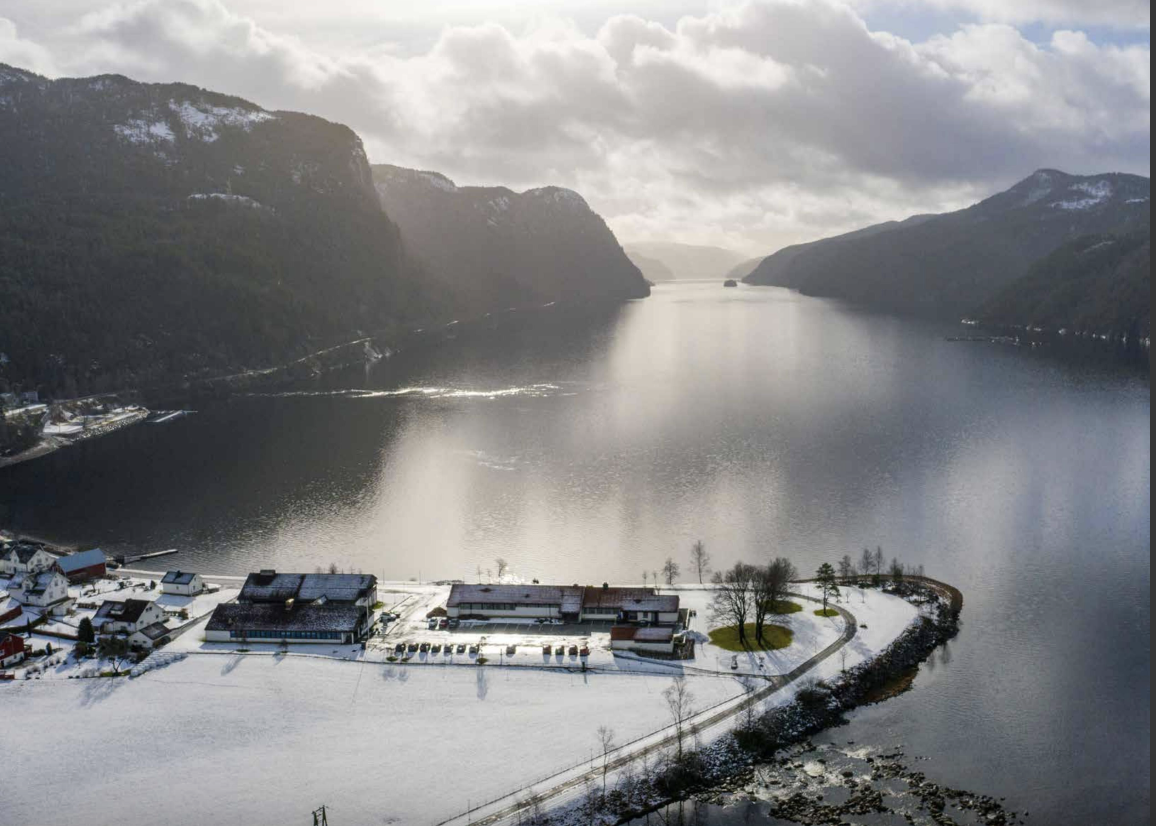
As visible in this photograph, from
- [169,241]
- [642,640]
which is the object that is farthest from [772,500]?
[169,241]

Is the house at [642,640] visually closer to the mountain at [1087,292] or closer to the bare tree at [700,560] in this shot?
the bare tree at [700,560]

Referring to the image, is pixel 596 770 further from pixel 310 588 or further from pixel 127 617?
pixel 127 617

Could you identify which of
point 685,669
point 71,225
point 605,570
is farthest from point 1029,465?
point 71,225

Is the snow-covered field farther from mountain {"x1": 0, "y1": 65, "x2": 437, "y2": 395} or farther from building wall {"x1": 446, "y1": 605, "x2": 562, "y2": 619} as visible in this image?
mountain {"x1": 0, "y1": 65, "x2": 437, "y2": 395}

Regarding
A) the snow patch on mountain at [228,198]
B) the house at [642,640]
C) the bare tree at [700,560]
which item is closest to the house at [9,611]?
the house at [642,640]

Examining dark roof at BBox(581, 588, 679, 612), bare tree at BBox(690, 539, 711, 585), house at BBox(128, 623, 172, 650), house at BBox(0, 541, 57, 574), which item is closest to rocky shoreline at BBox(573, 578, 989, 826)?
dark roof at BBox(581, 588, 679, 612)
